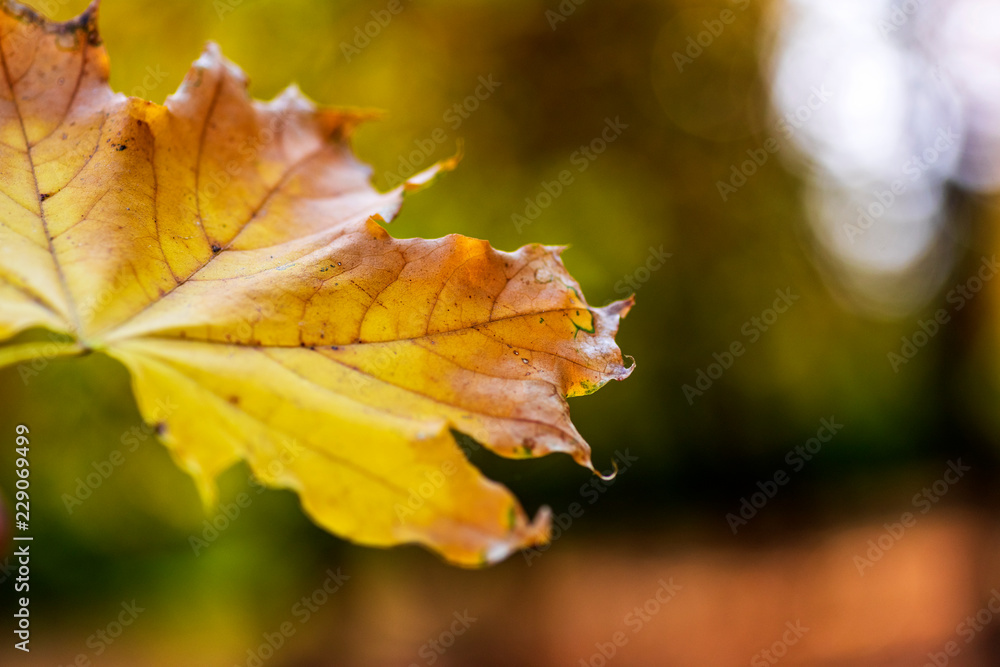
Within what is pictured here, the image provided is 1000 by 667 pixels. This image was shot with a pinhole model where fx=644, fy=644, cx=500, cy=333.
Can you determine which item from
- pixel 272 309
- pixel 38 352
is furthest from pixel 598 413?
pixel 38 352

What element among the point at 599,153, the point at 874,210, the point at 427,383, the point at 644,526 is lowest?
the point at 644,526

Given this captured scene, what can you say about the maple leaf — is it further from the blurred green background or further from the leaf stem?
the blurred green background

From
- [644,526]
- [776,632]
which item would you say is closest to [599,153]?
[644,526]

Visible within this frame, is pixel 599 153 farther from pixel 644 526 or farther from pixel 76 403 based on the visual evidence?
pixel 76 403

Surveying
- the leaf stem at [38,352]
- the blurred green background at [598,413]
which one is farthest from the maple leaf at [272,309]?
the blurred green background at [598,413]

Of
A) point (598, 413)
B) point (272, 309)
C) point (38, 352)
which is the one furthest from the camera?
point (598, 413)

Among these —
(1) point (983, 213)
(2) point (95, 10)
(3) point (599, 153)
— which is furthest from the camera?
(1) point (983, 213)

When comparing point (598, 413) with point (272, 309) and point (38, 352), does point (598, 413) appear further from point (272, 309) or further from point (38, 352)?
point (38, 352)
